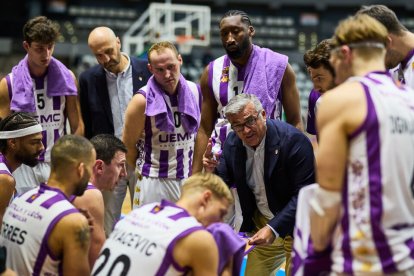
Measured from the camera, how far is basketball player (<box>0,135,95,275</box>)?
3963mm

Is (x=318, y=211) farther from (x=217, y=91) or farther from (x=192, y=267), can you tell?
(x=217, y=91)

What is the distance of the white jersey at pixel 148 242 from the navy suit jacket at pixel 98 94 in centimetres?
293

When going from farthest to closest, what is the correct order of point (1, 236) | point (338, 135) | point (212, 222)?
point (1, 236), point (212, 222), point (338, 135)

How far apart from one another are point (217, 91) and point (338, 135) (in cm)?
287

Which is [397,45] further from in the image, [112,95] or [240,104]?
[112,95]

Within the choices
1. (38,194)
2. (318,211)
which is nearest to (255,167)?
(38,194)

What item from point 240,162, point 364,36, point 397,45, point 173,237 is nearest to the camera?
point 364,36

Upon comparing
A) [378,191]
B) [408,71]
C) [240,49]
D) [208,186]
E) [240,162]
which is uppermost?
[240,49]

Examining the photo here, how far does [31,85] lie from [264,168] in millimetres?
2334

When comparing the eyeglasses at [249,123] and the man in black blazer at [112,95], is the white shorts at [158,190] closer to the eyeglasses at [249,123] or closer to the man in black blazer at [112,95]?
the man in black blazer at [112,95]

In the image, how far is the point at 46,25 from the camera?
6.30m

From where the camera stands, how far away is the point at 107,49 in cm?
655

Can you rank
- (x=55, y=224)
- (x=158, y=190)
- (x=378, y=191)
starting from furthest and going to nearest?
1. (x=158, y=190)
2. (x=55, y=224)
3. (x=378, y=191)

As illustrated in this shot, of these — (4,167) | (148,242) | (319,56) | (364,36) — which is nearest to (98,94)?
(4,167)
